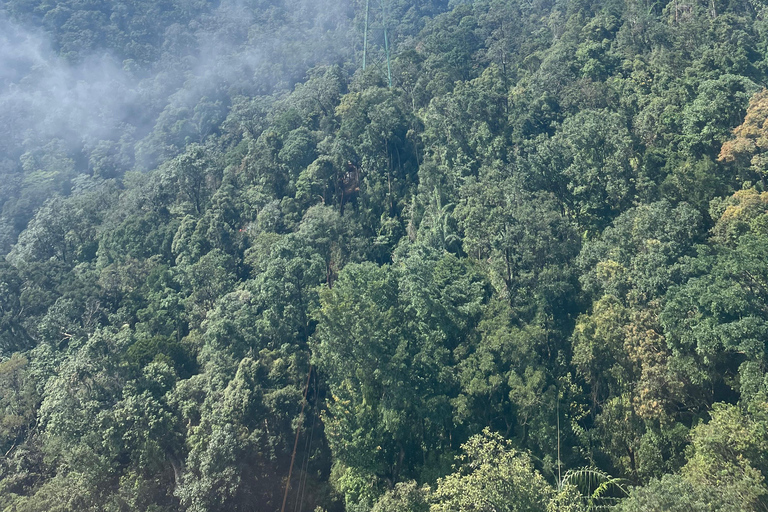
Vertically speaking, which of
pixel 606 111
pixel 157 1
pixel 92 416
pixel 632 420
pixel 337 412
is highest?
pixel 157 1

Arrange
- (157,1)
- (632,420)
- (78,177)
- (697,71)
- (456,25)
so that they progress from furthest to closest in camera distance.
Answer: (157,1), (78,177), (456,25), (697,71), (632,420)

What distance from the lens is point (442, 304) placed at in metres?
26.4

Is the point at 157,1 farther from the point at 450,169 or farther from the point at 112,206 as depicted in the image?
the point at 450,169

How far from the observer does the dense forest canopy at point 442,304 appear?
2122cm

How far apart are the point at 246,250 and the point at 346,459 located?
2065 centimetres

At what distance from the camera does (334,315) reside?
2591cm

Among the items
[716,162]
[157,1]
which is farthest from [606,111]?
[157,1]

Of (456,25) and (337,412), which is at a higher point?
(456,25)

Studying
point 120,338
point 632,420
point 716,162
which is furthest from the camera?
point 120,338

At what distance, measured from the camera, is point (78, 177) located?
2950 inches

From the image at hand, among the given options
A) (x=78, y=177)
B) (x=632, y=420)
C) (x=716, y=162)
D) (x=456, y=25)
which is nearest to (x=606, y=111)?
(x=716, y=162)

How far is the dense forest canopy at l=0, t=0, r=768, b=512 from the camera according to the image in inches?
835

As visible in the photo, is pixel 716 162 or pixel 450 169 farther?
pixel 450 169

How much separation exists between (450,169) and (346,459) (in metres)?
22.2
